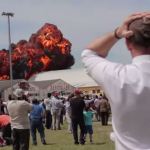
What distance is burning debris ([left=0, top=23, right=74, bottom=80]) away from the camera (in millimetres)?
80812

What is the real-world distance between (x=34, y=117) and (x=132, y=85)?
40.3 ft

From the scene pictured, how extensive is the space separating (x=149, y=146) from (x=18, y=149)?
337 inches

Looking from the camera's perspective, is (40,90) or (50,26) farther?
(50,26)

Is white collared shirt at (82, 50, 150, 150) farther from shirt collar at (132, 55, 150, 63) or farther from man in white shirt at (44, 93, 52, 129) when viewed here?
man in white shirt at (44, 93, 52, 129)

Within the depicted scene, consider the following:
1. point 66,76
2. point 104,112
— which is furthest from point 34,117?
point 66,76

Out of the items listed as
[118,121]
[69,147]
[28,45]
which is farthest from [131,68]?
[28,45]

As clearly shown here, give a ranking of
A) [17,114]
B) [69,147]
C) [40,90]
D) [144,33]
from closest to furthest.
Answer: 1. [144,33]
2. [17,114]
3. [69,147]
4. [40,90]

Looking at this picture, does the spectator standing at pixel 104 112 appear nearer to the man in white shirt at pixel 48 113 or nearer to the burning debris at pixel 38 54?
the man in white shirt at pixel 48 113

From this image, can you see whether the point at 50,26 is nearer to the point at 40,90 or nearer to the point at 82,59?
the point at 40,90

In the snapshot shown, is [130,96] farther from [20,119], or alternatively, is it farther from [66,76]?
[66,76]

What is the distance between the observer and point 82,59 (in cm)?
267

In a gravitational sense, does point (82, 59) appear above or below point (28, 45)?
below

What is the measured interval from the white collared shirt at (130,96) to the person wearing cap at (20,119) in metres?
7.88

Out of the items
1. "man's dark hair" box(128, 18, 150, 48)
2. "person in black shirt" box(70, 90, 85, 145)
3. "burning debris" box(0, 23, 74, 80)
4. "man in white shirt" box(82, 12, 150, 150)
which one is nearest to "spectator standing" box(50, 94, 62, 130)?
"person in black shirt" box(70, 90, 85, 145)
